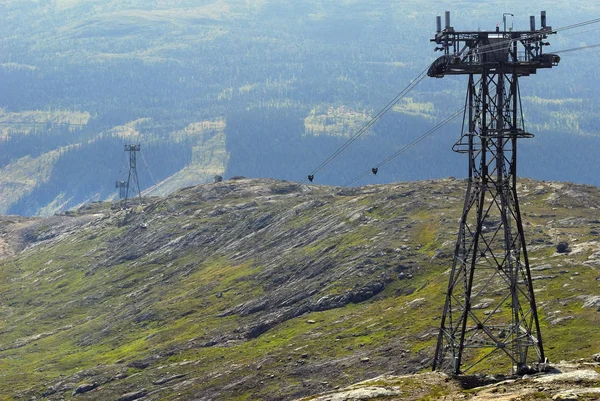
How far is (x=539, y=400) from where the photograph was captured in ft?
260

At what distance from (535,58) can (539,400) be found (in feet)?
103

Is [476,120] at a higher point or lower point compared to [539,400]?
higher

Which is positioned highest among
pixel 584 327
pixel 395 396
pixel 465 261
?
pixel 465 261

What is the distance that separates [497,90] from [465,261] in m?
16.2

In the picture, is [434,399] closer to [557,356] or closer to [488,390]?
[488,390]

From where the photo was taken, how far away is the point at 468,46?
317 ft

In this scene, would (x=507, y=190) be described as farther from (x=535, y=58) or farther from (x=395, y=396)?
(x=395, y=396)

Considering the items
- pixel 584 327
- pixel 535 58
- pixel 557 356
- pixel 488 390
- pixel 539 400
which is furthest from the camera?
pixel 584 327

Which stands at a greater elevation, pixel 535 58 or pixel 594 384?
pixel 535 58

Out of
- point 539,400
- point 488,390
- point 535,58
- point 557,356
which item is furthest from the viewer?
point 557,356

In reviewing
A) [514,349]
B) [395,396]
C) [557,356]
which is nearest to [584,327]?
[557,356]

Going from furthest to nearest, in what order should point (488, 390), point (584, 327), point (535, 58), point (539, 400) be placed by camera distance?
point (584, 327) < point (535, 58) < point (488, 390) < point (539, 400)

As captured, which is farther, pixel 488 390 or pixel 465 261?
pixel 465 261

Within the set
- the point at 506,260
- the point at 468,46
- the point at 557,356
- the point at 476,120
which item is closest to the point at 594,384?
the point at 506,260
